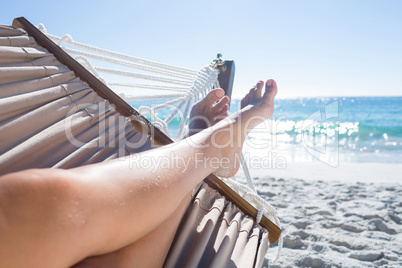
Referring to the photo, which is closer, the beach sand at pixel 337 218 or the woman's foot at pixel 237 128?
the woman's foot at pixel 237 128

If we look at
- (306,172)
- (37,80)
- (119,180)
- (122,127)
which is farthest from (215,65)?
(306,172)

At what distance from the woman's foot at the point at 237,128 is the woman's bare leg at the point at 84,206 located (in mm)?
308

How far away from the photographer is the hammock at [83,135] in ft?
2.41

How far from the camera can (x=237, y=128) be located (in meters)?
1.16

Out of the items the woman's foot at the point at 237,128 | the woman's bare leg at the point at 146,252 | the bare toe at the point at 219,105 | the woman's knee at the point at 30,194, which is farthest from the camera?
the bare toe at the point at 219,105

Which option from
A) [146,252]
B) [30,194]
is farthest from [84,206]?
[146,252]

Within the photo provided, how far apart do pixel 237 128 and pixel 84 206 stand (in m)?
0.80

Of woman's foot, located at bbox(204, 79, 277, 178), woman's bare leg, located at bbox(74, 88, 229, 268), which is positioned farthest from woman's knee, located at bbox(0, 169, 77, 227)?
woman's foot, located at bbox(204, 79, 277, 178)

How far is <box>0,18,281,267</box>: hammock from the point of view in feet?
2.41

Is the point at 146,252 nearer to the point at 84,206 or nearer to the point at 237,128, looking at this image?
the point at 84,206

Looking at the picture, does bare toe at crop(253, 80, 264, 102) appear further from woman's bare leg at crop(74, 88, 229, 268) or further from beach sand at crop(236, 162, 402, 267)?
woman's bare leg at crop(74, 88, 229, 268)

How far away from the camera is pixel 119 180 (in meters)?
0.50

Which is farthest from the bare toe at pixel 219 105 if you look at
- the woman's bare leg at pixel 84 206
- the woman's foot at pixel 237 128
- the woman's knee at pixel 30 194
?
the woman's knee at pixel 30 194

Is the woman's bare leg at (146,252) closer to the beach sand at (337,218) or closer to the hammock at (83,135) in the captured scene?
the hammock at (83,135)
